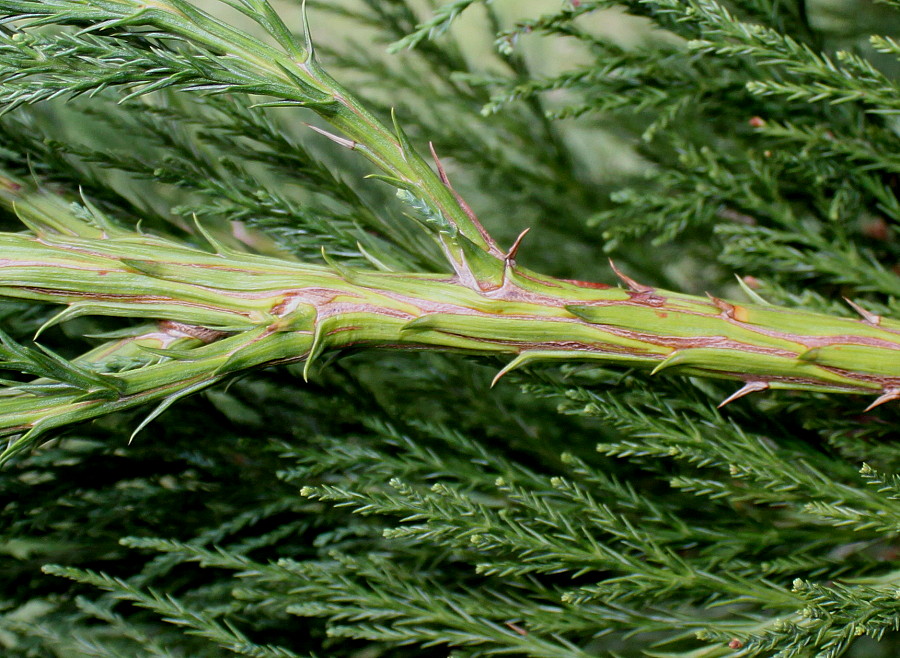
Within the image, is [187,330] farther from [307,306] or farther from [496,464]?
[496,464]

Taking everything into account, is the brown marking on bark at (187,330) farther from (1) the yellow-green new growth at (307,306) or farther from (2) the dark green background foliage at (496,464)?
(2) the dark green background foliage at (496,464)

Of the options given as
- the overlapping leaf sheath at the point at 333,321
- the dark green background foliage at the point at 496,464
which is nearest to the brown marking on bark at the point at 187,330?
the overlapping leaf sheath at the point at 333,321

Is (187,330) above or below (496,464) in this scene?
above

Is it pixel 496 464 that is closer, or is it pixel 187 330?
pixel 187 330

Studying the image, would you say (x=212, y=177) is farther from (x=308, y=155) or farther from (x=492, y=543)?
(x=492, y=543)

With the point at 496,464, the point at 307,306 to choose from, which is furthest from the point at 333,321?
the point at 496,464

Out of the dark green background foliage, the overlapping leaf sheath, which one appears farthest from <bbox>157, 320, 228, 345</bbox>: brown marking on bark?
the dark green background foliage
